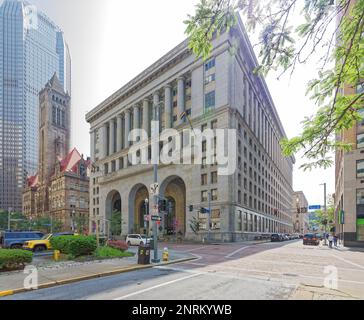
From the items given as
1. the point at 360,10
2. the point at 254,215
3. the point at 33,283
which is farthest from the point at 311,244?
the point at 360,10

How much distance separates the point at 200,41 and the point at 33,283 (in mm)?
11007

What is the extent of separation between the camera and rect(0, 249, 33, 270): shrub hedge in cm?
1443

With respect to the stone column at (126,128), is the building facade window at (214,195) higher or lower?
lower

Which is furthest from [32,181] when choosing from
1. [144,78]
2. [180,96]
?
[180,96]

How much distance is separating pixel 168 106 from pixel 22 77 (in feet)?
303

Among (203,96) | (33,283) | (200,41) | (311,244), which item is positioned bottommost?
(311,244)

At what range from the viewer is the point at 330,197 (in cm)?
11075

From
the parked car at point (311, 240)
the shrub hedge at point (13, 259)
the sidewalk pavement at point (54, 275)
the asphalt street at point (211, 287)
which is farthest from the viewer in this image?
the parked car at point (311, 240)

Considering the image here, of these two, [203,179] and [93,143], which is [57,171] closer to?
[93,143]

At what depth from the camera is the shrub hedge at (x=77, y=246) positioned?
20.1m

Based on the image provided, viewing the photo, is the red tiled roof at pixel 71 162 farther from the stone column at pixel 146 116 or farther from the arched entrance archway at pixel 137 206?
the stone column at pixel 146 116

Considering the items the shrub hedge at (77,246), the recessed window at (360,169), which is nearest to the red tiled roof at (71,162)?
the recessed window at (360,169)

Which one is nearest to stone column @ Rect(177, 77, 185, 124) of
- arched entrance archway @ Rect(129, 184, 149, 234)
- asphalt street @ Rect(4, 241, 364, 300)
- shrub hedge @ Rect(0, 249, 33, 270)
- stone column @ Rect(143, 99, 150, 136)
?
stone column @ Rect(143, 99, 150, 136)
